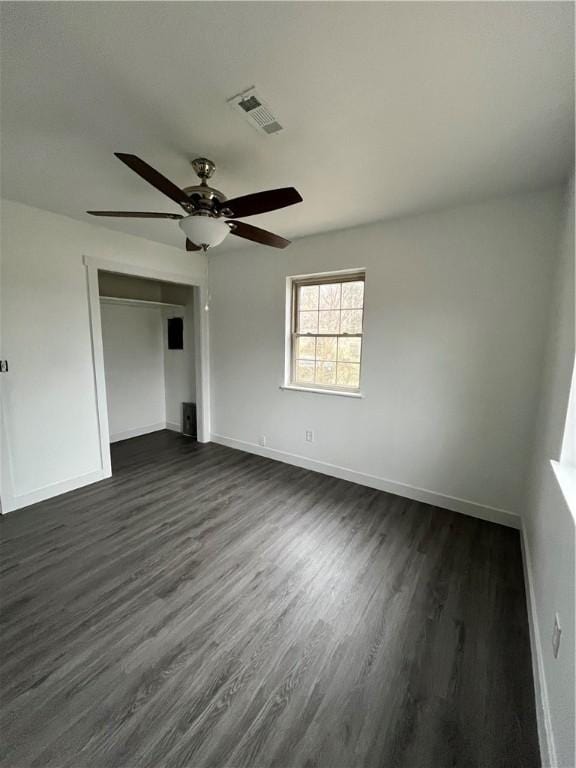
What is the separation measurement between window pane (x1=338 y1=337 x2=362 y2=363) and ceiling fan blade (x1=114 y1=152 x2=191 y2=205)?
2082 mm

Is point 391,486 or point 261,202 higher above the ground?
point 261,202

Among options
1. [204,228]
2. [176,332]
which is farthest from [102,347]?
[204,228]

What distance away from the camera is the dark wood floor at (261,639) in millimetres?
1158

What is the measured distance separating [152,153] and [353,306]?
2.14 m

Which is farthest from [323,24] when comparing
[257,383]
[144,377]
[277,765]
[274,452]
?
[144,377]

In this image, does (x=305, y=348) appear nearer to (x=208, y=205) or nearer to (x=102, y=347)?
(x=208, y=205)

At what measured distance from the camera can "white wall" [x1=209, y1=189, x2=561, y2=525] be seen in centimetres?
238

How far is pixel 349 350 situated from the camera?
3.31 meters

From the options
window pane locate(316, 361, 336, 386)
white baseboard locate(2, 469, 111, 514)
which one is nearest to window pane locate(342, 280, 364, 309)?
window pane locate(316, 361, 336, 386)

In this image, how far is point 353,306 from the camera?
10.7ft

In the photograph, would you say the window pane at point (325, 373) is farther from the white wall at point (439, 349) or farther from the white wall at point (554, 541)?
the white wall at point (554, 541)

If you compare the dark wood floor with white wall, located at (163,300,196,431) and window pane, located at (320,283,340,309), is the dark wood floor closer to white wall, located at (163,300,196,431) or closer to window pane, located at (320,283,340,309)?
window pane, located at (320,283,340,309)

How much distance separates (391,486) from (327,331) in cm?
177

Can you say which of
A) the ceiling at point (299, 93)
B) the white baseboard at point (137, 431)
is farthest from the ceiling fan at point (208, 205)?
the white baseboard at point (137, 431)
